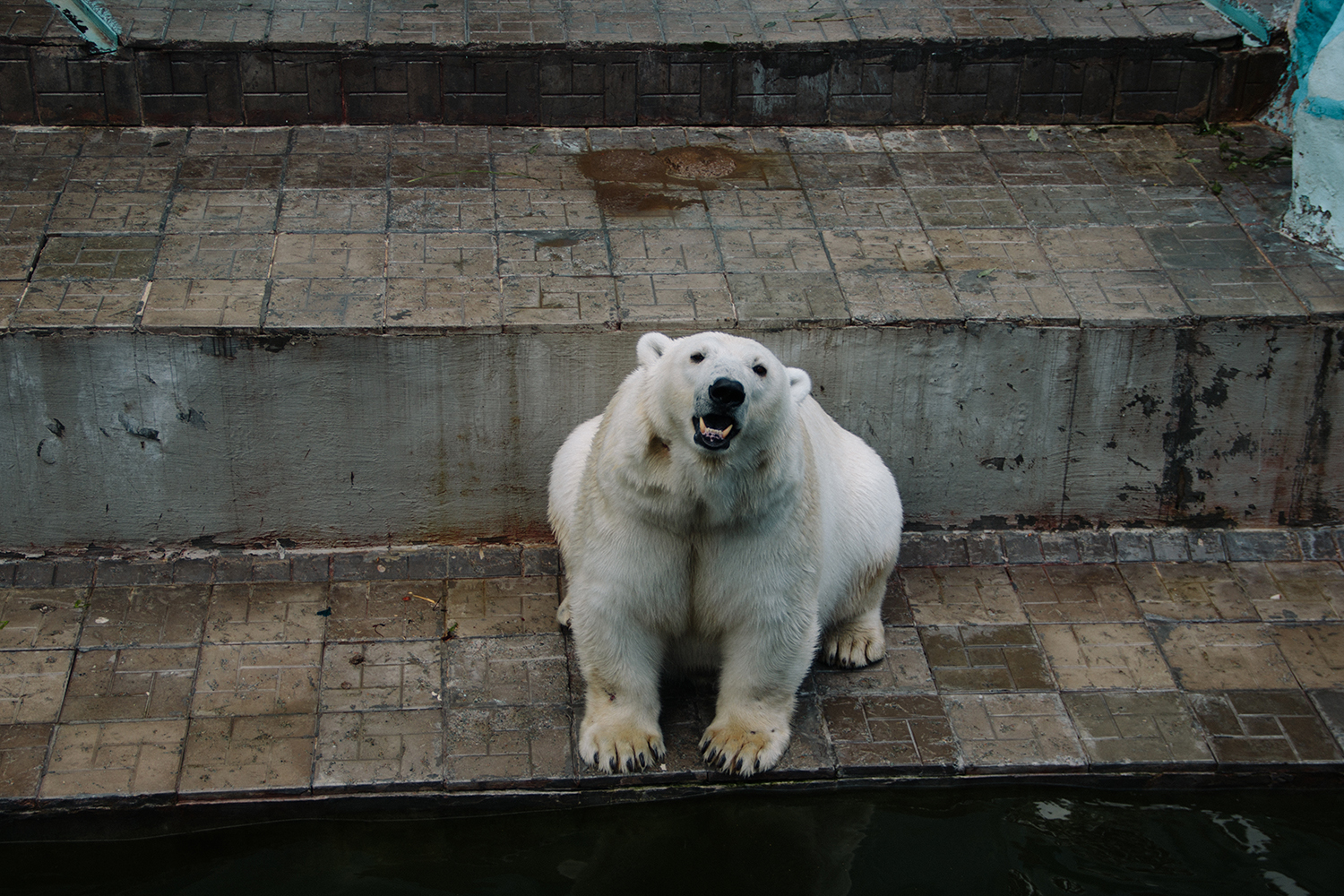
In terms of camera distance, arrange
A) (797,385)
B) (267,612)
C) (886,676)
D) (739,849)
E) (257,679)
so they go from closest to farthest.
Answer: (797,385)
(739,849)
(257,679)
(886,676)
(267,612)

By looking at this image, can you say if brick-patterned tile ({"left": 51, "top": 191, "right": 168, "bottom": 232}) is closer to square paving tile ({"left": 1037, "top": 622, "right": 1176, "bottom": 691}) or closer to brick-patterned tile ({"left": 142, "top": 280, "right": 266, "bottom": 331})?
brick-patterned tile ({"left": 142, "top": 280, "right": 266, "bottom": 331})

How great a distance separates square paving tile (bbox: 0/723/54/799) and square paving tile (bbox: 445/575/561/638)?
1.54 meters

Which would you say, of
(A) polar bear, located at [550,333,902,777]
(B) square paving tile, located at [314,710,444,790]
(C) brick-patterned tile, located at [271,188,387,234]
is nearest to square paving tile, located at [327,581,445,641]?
(B) square paving tile, located at [314,710,444,790]

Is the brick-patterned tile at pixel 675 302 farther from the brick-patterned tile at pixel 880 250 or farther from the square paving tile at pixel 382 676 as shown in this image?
the square paving tile at pixel 382 676

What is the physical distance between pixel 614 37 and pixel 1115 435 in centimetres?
341

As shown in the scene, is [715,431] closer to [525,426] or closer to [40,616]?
[525,426]

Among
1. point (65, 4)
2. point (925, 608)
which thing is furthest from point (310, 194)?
point (925, 608)

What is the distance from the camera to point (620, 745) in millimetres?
4555

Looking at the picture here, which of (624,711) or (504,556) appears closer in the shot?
(624,711)

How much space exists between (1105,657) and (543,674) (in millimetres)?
2256

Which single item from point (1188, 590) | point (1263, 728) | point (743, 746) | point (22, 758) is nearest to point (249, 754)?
point (22, 758)

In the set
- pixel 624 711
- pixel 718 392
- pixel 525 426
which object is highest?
pixel 718 392

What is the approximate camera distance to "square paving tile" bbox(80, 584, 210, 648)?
16.7 feet

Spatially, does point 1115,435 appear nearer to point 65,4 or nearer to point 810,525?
point 810,525
